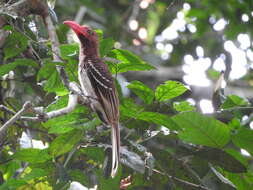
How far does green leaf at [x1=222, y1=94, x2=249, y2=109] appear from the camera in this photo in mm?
3014

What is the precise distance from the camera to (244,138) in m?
2.58

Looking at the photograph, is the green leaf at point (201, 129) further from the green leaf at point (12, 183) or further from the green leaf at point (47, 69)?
the green leaf at point (12, 183)

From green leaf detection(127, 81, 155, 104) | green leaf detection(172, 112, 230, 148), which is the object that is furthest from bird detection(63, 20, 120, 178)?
green leaf detection(172, 112, 230, 148)

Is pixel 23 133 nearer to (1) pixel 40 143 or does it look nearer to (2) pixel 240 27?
(1) pixel 40 143

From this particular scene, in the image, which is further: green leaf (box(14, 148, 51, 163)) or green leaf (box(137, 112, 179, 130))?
green leaf (box(14, 148, 51, 163))

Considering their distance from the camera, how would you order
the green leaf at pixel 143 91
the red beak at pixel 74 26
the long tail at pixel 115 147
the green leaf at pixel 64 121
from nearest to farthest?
the long tail at pixel 115 147
the green leaf at pixel 64 121
the green leaf at pixel 143 91
the red beak at pixel 74 26

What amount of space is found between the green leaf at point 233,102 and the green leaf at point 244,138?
1.44 feet

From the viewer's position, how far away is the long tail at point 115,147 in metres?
2.63

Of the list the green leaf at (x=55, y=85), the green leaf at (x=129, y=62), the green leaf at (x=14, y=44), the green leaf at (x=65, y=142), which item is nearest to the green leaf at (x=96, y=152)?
the green leaf at (x=65, y=142)

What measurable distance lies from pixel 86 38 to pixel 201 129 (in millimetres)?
1312

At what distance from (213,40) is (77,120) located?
384cm

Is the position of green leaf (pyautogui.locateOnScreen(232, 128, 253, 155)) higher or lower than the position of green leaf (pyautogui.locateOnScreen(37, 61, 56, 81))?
lower

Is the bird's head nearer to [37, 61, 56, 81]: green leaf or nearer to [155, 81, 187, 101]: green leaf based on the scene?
[37, 61, 56, 81]: green leaf

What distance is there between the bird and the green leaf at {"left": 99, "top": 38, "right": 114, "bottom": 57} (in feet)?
0.72
